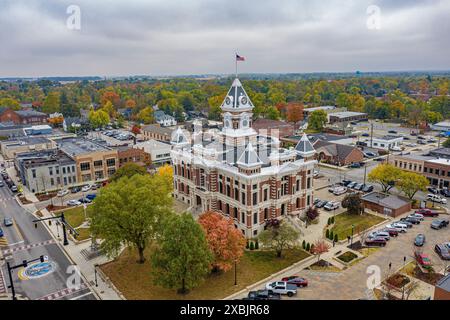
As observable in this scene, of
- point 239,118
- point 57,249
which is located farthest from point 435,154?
point 57,249

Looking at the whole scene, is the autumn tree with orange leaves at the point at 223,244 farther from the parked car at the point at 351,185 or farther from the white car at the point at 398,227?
the parked car at the point at 351,185

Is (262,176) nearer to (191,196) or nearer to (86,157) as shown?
(191,196)

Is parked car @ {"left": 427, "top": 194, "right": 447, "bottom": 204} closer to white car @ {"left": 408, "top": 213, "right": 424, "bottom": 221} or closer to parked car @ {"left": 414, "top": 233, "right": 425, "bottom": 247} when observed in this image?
white car @ {"left": 408, "top": 213, "right": 424, "bottom": 221}

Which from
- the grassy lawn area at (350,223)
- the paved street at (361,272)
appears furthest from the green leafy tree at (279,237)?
the grassy lawn area at (350,223)

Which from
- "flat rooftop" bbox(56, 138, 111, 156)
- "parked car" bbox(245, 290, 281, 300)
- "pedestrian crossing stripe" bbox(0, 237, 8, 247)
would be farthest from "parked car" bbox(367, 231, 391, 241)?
"flat rooftop" bbox(56, 138, 111, 156)

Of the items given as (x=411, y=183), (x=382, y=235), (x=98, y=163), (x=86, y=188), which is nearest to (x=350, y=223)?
(x=382, y=235)

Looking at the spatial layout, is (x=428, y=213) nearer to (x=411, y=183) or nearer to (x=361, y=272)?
(x=411, y=183)
